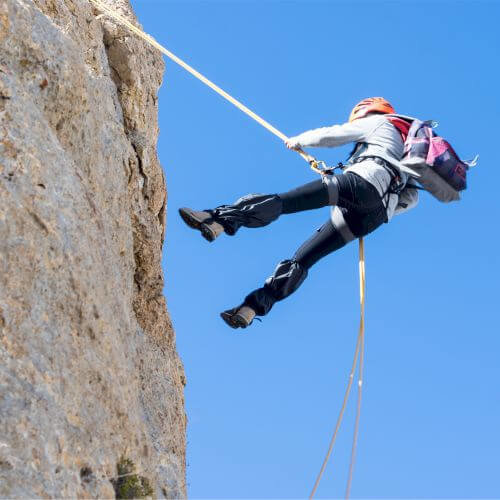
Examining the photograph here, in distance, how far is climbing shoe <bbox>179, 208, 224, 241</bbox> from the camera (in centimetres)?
849

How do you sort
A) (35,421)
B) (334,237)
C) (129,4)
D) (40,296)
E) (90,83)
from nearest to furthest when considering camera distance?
(35,421) → (40,296) → (90,83) → (334,237) → (129,4)

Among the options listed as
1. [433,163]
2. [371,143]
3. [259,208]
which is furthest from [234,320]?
[433,163]

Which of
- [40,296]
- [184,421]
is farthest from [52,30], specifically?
[184,421]

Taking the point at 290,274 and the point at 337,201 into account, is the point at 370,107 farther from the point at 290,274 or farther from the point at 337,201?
the point at 290,274

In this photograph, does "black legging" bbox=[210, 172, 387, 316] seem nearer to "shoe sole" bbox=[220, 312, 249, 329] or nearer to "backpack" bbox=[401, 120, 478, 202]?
"shoe sole" bbox=[220, 312, 249, 329]

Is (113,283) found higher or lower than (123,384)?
higher

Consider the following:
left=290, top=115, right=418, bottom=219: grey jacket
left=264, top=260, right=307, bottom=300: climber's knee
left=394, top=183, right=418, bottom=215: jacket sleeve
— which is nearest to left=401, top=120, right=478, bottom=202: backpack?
left=290, top=115, right=418, bottom=219: grey jacket

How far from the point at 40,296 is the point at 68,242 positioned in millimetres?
660

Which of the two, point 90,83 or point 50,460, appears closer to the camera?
point 50,460

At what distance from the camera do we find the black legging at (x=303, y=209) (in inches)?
347

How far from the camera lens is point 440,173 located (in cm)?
919

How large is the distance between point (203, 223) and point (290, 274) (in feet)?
4.54

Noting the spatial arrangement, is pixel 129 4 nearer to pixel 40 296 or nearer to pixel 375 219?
pixel 375 219

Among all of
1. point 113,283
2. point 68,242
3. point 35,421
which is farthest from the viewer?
point 113,283
